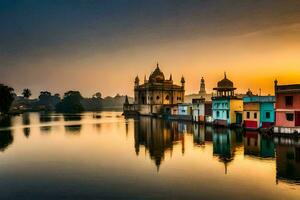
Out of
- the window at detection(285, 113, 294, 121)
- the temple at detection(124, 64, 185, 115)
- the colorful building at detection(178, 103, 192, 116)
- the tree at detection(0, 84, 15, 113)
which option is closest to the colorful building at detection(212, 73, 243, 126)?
the window at detection(285, 113, 294, 121)

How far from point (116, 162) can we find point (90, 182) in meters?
7.23

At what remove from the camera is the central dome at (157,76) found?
4988 inches

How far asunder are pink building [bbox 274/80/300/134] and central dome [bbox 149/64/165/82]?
8403 centimetres

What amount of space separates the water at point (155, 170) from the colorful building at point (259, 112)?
914 cm

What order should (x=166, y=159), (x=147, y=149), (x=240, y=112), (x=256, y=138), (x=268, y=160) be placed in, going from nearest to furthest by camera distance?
(x=268, y=160), (x=166, y=159), (x=147, y=149), (x=256, y=138), (x=240, y=112)

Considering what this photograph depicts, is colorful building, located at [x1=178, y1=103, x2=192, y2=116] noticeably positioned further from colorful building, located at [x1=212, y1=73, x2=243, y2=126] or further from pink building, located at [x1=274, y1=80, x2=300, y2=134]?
pink building, located at [x1=274, y1=80, x2=300, y2=134]

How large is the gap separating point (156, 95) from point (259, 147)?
289ft

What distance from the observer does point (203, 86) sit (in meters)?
137

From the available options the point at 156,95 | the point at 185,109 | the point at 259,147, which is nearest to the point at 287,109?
the point at 259,147

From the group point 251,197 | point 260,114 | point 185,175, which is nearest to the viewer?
point 251,197

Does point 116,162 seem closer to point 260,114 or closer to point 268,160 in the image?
point 268,160

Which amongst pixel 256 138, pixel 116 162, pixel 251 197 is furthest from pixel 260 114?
pixel 251 197

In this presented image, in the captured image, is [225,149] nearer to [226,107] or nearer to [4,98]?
[226,107]

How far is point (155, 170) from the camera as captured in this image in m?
24.9
